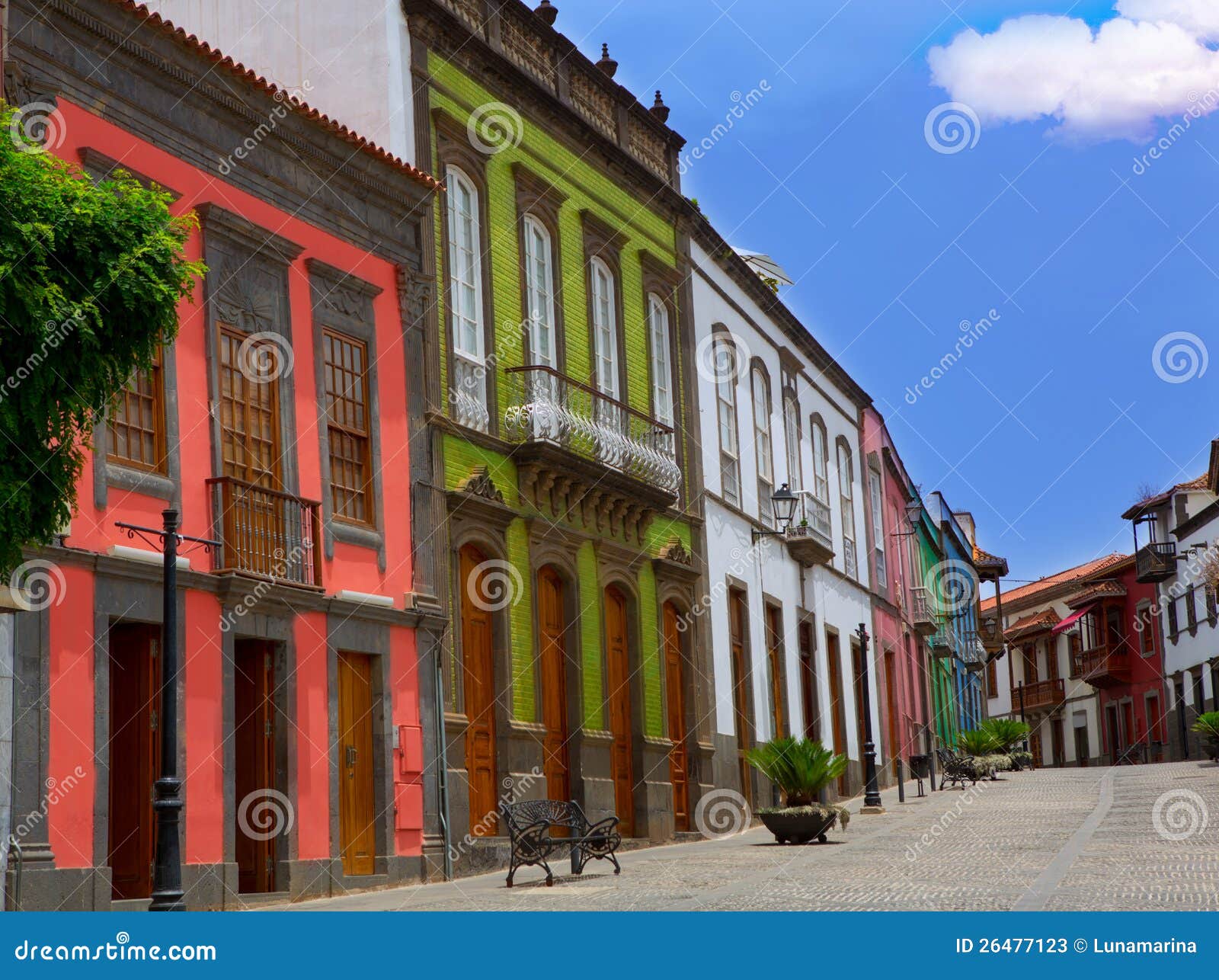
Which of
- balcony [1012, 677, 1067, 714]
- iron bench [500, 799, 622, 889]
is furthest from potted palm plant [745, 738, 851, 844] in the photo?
balcony [1012, 677, 1067, 714]

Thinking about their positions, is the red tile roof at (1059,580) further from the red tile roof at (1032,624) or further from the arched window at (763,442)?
the arched window at (763,442)

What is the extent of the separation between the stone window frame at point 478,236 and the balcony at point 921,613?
1050 inches

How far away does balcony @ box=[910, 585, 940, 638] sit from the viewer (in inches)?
1726

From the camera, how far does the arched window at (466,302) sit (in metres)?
18.2

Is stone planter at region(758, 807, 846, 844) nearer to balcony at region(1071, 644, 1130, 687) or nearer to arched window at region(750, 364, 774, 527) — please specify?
arched window at region(750, 364, 774, 527)

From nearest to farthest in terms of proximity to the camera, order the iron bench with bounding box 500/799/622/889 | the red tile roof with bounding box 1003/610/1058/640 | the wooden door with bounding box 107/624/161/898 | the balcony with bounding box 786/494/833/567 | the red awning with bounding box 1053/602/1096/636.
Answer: the wooden door with bounding box 107/624/161/898, the iron bench with bounding box 500/799/622/889, the balcony with bounding box 786/494/833/567, the red awning with bounding box 1053/602/1096/636, the red tile roof with bounding box 1003/610/1058/640

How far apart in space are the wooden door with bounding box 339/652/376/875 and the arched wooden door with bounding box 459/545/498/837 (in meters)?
1.73

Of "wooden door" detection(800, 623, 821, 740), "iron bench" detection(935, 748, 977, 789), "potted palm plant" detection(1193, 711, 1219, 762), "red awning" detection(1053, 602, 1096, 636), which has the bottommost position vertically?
"iron bench" detection(935, 748, 977, 789)

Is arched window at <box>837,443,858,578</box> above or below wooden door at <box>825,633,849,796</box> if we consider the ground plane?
above

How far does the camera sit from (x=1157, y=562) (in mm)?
57312

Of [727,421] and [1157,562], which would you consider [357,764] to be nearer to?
[727,421]

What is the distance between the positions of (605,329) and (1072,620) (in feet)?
164

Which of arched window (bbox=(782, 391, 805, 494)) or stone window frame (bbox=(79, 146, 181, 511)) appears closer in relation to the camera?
stone window frame (bbox=(79, 146, 181, 511))

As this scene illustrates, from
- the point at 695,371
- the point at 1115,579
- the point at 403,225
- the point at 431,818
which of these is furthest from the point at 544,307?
the point at 1115,579
